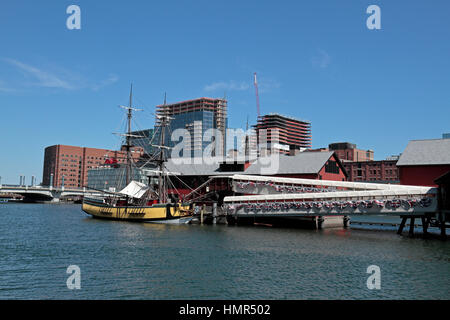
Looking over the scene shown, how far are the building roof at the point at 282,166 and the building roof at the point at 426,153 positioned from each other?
1363cm

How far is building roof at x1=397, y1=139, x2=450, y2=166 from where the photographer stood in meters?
56.2

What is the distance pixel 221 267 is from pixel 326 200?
30.4 m

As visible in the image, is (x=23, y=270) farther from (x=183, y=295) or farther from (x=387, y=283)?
(x=387, y=283)

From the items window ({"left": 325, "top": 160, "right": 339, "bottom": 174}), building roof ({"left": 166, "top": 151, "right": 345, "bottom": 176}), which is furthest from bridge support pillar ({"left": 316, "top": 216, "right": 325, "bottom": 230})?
window ({"left": 325, "top": 160, "right": 339, "bottom": 174})

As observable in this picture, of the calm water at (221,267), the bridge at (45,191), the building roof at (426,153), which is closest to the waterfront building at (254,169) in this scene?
the building roof at (426,153)

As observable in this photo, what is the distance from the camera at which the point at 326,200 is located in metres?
56.0

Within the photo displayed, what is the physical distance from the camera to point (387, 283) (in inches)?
990

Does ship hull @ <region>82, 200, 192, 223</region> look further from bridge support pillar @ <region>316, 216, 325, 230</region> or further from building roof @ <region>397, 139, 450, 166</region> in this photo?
building roof @ <region>397, 139, 450, 166</region>

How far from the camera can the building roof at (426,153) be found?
56.2 metres

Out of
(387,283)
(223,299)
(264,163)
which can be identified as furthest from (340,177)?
(223,299)

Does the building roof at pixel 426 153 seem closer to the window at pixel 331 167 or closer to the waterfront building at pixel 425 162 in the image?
the waterfront building at pixel 425 162

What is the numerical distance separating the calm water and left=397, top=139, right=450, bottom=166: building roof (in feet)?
49.6

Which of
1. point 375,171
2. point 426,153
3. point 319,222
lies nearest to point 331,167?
point 319,222
